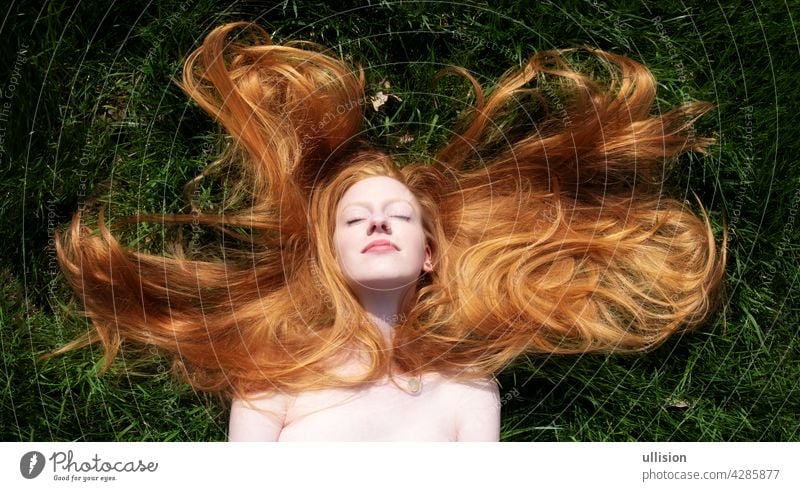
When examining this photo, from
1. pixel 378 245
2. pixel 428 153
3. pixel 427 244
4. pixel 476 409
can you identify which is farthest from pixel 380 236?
pixel 476 409

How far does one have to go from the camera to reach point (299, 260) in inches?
106

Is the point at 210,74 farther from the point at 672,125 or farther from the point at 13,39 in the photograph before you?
the point at 672,125

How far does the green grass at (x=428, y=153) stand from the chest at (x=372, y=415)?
1.13ft

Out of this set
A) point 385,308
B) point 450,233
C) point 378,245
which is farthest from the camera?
point 450,233

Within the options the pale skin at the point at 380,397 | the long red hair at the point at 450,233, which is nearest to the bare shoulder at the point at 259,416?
the pale skin at the point at 380,397

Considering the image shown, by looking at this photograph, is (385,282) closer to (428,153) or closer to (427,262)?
(427,262)

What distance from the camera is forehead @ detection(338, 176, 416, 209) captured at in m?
2.47

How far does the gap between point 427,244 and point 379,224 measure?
27 cm

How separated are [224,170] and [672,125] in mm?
1601

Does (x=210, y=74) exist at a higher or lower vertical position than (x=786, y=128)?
higher

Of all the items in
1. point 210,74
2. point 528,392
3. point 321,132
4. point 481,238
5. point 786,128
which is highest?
point 210,74

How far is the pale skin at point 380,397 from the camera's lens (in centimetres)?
241

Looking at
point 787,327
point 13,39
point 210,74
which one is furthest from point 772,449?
point 13,39

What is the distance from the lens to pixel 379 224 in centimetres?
242
